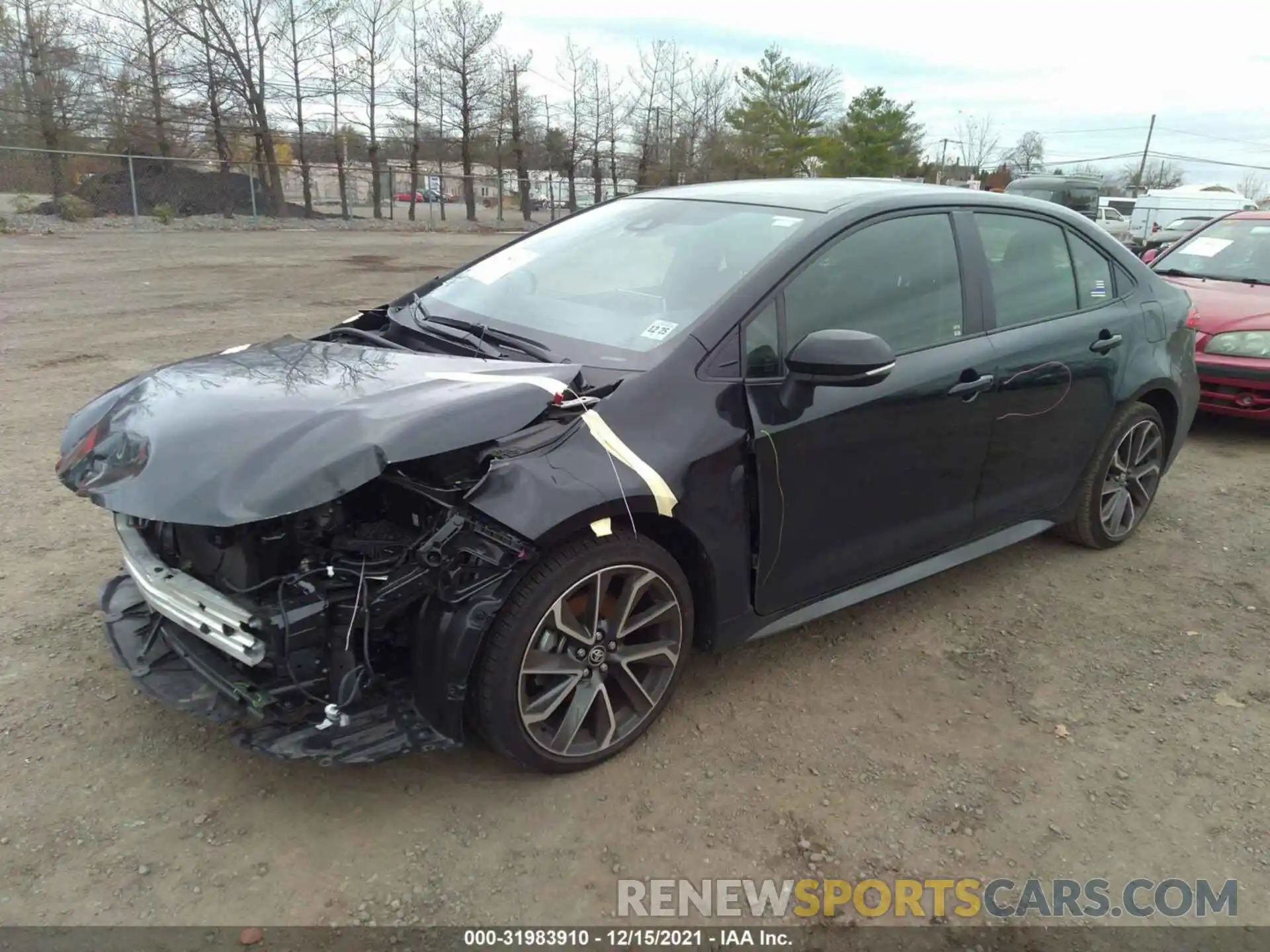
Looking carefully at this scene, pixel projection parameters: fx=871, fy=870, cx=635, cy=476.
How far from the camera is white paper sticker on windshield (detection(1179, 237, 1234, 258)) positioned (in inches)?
291

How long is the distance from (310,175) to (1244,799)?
33.3 m

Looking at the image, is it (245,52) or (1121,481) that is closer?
(1121,481)

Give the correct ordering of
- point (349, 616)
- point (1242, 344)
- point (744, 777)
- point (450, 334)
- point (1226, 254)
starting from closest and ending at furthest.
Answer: point (349, 616) < point (744, 777) < point (450, 334) < point (1242, 344) < point (1226, 254)

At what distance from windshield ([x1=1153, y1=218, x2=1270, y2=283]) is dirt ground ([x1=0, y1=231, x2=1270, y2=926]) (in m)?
3.95

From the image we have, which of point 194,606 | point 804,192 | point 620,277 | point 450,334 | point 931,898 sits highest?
point 804,192

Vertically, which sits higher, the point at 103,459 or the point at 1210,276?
the point at 1210,276

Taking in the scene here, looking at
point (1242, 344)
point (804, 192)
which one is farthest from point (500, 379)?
point (1242, 344)

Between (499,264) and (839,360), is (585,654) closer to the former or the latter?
(839,360)

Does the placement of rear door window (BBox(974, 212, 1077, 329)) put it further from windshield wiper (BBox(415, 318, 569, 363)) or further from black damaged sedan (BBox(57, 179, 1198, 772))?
windshield wiper (BBox(415, 318, 569, 363))

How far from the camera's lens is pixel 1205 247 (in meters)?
Result: 7.53

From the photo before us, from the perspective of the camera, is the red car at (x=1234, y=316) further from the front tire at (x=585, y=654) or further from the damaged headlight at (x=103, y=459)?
the damaged headlight at (x=103, y=459)

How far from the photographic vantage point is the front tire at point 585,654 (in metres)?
2.40

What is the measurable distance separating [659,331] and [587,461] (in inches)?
25.2

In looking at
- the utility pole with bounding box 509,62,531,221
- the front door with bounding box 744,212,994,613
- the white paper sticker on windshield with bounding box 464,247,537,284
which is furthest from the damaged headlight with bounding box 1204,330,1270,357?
the utility pole with bounding box 509,62,531,221
